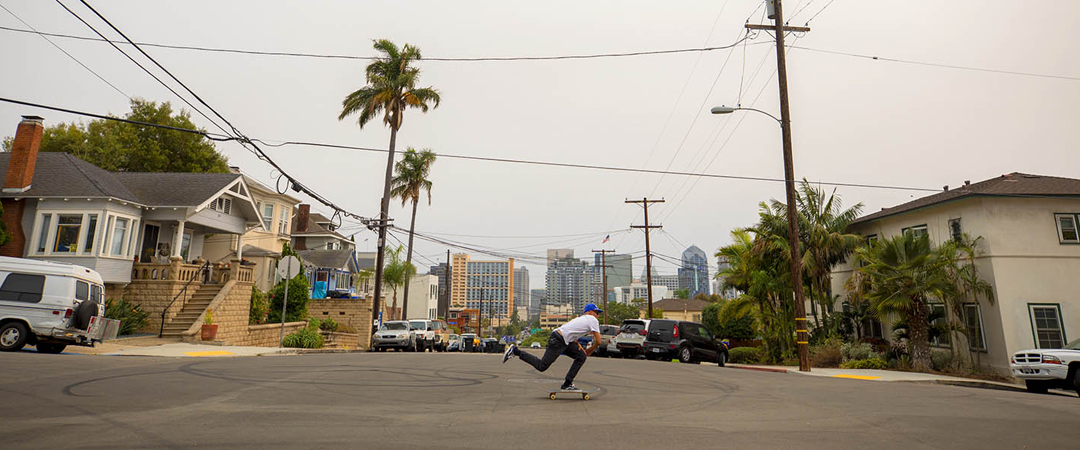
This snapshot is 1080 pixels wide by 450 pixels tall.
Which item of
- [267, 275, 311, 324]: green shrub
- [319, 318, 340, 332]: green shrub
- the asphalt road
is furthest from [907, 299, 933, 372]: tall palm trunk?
[319, 318, 340, 332]: green shrub

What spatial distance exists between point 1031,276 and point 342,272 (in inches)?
1562

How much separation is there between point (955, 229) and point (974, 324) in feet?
11.1

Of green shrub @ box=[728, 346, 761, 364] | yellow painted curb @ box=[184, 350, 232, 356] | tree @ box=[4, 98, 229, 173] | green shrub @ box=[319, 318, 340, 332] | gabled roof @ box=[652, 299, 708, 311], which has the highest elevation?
tree @ box=[4, 98, 229, 173]

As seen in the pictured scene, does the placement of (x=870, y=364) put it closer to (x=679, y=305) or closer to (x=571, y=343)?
(x=571, y=343)

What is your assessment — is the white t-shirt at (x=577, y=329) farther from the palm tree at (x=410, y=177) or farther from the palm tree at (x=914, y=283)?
the palm tree at (x=410, y=177)

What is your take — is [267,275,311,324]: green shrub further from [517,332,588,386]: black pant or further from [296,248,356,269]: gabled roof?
[517,332,588,386]: black pant

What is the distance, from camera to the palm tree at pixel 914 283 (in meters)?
19.0

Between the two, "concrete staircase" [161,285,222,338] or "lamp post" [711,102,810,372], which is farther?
"concrete staircase" [161,285,222,338]

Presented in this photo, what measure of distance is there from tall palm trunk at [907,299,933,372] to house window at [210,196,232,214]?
96.2 feet

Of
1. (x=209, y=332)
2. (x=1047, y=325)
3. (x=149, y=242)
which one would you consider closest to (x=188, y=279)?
(x=209, y=332)

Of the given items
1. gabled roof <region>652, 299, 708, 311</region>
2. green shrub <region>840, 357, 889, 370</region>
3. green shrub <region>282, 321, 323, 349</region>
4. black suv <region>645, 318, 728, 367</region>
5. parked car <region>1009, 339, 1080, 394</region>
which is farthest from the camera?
gabled roof <region>652, 299, 708, 311</region>

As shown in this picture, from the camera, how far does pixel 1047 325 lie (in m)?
19.2

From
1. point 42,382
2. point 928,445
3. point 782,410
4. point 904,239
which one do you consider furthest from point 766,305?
point 42,382

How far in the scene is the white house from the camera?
19031mm
